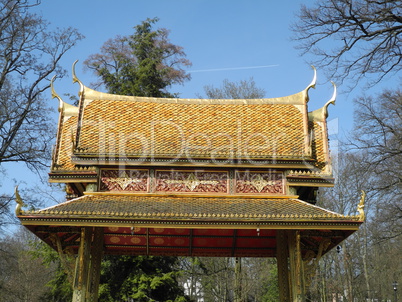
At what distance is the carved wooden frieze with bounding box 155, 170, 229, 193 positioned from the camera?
13.6m

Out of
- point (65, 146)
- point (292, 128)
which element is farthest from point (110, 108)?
point (292, 128)

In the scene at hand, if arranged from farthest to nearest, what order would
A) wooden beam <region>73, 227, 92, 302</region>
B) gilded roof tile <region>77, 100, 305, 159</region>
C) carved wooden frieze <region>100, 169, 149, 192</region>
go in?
gilded roof tile <region>77, 100, 305, 159</region> → carved wooden frieze <region>100, 169, 149, 192</region> → wooden beam <region>73, 227, 92, 302</region>

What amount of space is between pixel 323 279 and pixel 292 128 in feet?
54.7

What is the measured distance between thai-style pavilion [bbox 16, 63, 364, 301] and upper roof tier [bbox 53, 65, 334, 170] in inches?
1.3

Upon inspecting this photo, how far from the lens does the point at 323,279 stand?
94.7 ft

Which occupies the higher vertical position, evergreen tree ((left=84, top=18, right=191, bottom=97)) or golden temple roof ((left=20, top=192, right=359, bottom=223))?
evergreen tree ((left=84, top=18, right=191, bottom=97))

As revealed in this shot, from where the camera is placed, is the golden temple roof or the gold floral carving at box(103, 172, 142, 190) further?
the gold floral carving at box(103, 172, 142, 190)

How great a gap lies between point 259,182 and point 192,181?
1.88 meters

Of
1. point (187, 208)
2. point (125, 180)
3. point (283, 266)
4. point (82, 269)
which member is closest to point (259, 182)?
point (283, 266)

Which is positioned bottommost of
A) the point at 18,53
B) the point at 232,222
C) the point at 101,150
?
the point at 232,222

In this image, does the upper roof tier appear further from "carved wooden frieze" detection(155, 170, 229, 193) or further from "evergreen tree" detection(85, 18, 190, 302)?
"evergreen tree" detection(85, 18, 190, 302)

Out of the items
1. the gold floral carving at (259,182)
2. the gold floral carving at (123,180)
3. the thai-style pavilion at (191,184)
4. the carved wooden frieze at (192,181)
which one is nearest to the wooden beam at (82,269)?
the thai-style pavilion at (191,184)

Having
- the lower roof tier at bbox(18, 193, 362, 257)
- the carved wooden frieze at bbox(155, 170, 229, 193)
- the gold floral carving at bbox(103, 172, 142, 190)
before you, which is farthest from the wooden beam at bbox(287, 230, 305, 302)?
the gold floral carving at bbox(103, 172, 142, 190)

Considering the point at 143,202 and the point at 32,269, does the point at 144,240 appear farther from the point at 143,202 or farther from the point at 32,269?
the point at 32,269
